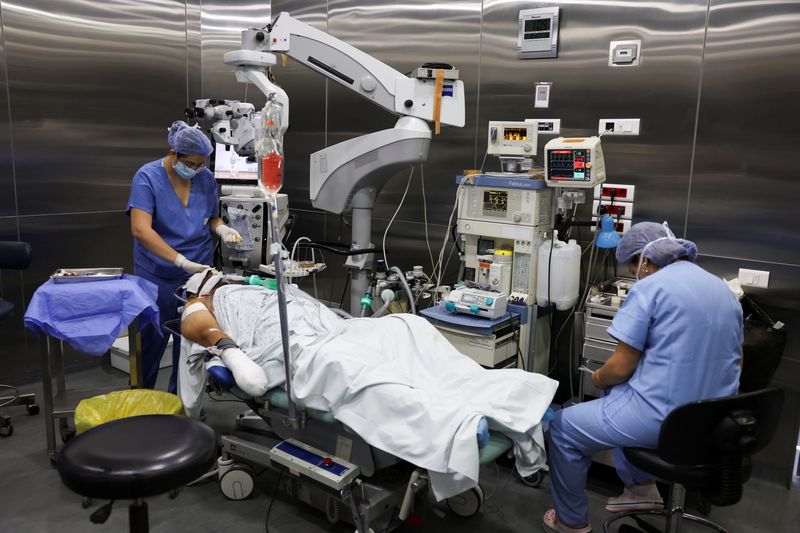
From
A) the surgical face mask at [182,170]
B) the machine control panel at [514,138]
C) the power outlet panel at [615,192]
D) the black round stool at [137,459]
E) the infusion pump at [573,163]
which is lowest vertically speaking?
the black round stool at [137,459]

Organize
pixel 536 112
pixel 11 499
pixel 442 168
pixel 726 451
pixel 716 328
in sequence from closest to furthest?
pixel 726 451 → pixel 716 328 → pixel 11 499 → pixel 536 112 → pixel 442 168

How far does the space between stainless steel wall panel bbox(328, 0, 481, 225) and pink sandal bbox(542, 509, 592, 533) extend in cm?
201

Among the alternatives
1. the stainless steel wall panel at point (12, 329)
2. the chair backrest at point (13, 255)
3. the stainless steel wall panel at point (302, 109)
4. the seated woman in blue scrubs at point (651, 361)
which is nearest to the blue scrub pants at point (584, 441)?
the seated woman in blue scrubs at point (651, 361)

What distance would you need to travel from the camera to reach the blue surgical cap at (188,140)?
10.1 ft

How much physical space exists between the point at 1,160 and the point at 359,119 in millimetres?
2261

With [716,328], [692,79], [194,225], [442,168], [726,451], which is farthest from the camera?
[442,168]

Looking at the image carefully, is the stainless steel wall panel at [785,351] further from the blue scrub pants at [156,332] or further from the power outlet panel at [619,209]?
the blue scrub pants at [156,332]

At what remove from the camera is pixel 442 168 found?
4039 millimetres

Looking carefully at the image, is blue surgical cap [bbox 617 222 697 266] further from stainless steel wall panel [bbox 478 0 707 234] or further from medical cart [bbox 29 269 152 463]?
medical cart [bbox 29 269 152 463]

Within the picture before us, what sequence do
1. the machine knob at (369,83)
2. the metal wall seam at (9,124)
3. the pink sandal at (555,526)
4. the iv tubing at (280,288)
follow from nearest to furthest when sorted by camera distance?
the iv tubing at (280,288)
the pink sandal at (555,526)
the machine knob at (369,83)
the metal wall seam at (9,124)

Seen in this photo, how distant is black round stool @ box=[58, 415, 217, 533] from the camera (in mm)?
1461

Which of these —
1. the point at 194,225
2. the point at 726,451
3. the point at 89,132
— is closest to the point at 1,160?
the point at 89,132

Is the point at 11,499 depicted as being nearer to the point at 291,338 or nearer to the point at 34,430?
the point at 34,430

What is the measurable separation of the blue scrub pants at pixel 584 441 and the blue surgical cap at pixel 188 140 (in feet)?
6.89
